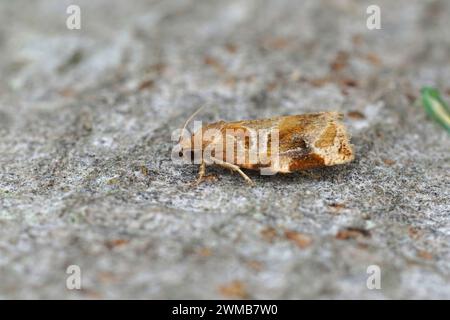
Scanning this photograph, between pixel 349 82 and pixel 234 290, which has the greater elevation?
pixel 349 82

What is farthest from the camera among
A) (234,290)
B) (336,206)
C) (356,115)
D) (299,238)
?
(356,115)

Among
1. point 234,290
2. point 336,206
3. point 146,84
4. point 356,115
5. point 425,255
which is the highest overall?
point 146,84

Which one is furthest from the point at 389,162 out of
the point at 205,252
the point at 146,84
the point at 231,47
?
the point at 231,47

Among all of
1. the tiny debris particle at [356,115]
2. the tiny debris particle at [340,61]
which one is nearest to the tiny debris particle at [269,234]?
the tiny debris particle at [356,115]

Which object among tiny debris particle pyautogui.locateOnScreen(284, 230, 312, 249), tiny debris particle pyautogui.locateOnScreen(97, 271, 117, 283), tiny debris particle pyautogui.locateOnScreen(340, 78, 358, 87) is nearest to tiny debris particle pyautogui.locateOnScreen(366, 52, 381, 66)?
tiny debris particle pyautogui.locateOnScreen(340, 78, 358, 87)

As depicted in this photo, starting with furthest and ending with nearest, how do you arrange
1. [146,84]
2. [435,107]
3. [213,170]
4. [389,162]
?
[146,84]
[435,107]
[389,162]
[213,170]

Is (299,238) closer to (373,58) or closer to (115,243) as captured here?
(115,243)

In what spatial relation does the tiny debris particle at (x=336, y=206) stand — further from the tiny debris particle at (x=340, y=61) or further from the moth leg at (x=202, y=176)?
the tiny debris particle at (x=340, y=61)
